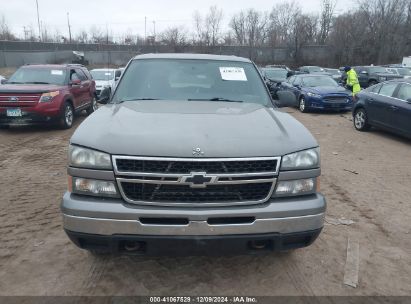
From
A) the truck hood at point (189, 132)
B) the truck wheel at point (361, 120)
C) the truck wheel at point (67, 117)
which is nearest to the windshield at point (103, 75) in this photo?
the truck wheel at point (67, 117)

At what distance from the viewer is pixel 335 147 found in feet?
28.0

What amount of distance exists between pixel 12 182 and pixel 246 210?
4.51 meters

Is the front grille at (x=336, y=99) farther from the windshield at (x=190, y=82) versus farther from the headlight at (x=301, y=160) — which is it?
the headlight at (x=301, y=160)

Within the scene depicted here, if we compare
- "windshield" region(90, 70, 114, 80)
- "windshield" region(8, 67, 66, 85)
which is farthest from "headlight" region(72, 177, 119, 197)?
"windshield" region(90, 70, 114, 80)

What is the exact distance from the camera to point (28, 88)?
372 inches

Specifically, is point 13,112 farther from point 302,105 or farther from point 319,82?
point 319,82

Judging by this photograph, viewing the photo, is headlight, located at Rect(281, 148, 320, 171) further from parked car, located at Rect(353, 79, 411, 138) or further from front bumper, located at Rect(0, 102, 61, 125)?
front bumper, located at Rect(0, 102, 61, 125)

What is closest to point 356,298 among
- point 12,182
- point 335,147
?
point 12,182

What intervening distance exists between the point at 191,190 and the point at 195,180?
0.11 metres

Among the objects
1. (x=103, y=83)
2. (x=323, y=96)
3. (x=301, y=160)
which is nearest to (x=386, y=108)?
(x=323, y=96)

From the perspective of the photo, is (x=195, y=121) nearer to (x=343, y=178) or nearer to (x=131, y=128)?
(x=131, y=128)

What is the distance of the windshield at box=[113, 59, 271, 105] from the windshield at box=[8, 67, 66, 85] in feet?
23.3

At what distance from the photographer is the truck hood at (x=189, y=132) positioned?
8.57ft

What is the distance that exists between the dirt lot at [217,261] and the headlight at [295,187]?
0.88 meters
